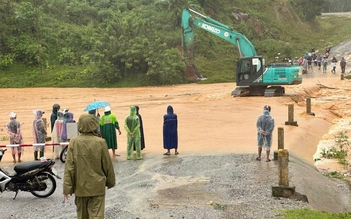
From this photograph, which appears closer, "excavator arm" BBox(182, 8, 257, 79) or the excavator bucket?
"excavator arm" BBox(182, 8, 257, 79)

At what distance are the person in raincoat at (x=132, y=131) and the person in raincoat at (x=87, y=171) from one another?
24.0 ft

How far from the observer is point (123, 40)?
129ft

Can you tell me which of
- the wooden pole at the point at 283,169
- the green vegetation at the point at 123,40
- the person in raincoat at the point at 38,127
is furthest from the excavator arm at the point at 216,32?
the wooden pole at the point at 283,169

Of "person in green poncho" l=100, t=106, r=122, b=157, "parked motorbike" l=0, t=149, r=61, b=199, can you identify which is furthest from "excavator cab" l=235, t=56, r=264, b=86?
"parked motorbike" l=0, t=149, r=61, b=199

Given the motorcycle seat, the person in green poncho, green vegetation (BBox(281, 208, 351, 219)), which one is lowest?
green vegetation (BBox(281, 208, 351, 219))

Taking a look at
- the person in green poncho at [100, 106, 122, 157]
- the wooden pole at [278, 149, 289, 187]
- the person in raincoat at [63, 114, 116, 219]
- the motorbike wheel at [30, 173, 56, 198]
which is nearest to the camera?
the person in raincoat at [63, 114, 116, 219]

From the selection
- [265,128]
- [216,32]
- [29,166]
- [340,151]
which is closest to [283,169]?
[265,128]

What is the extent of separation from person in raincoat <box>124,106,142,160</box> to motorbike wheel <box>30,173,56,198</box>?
3.99 metres

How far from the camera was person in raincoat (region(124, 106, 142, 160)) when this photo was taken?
1384 centimetres

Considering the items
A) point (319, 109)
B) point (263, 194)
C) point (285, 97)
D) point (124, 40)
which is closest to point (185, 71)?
point (124, 40)

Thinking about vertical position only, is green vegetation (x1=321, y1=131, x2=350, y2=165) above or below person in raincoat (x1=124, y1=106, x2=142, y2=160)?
below

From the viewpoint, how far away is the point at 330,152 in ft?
54.5

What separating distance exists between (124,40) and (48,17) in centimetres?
1420

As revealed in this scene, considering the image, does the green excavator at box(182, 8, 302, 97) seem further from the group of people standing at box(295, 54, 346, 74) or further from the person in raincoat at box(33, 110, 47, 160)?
the person in raincoat at box(33, 110, 47, 160)
